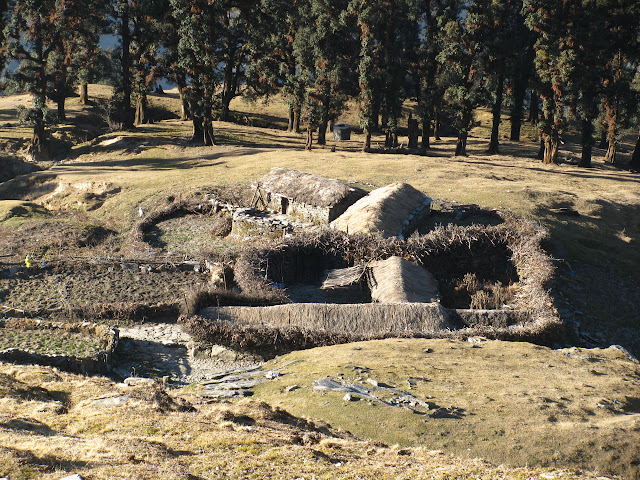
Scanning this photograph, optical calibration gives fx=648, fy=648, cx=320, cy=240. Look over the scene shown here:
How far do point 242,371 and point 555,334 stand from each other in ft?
27.0

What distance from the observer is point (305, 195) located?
87.1ft

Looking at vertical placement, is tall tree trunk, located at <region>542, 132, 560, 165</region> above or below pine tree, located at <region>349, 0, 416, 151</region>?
below

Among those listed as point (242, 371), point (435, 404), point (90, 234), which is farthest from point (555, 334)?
point (90, 234)

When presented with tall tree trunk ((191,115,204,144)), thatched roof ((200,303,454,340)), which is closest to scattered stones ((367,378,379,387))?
thatched roof ((200,303,454,340))

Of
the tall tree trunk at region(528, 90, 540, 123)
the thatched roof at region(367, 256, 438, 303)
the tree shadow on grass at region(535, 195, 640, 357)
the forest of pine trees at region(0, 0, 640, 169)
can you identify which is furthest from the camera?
the tall tree trunk at region(528, 90, 540, 123)

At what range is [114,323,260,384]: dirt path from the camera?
15.6m

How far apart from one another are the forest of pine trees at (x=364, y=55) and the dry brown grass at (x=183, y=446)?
32637 mm

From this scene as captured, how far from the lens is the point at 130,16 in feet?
157

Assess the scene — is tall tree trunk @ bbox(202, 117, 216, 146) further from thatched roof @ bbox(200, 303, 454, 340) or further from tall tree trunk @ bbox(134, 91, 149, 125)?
thatched roof @ bbox(200, 303, 454, 340)

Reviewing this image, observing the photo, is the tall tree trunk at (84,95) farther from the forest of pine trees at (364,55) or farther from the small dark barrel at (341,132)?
the small dark barrel at (341,132)

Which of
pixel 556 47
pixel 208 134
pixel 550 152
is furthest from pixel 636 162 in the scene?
pixel 208 134

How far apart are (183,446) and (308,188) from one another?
18.5 metres

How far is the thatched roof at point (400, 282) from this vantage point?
1912 cm

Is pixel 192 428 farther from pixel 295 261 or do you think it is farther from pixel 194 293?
pixel 295 261
